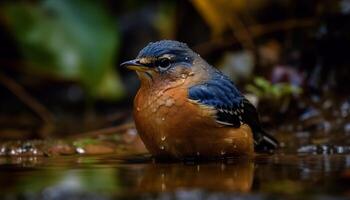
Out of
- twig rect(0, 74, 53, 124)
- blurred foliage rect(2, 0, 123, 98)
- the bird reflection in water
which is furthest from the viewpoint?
twig rect(0, 74, 53, 124)

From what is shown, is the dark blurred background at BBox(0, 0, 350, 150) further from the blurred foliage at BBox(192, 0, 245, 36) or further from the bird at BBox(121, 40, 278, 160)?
the bird at BBox(121, 40, 278, 160)

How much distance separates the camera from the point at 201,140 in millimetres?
5125

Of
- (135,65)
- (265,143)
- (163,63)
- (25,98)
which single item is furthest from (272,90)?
(25,98)

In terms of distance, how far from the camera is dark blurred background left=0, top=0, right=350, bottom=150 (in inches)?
296

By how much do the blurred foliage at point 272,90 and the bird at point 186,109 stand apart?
1.49 metres

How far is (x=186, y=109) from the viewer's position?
5078mm

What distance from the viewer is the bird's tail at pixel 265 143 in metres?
6.05

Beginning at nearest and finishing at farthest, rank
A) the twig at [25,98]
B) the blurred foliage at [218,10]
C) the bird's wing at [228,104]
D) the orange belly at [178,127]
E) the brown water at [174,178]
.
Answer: the brown water at [174,178]
the orange belly at [178,127]
the bird's wing at [228,104]
the blurred foliage at [218,10]
the twig at [25,98]

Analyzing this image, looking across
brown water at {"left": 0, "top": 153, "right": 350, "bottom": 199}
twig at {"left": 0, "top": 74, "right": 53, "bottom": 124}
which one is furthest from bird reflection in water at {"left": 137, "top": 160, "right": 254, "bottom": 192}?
twig at {"left": 0, "top": 74, "right": 53, "bottom": 124}

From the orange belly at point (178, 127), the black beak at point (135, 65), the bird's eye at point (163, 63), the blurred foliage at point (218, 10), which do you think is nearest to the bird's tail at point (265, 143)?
the orange belly at point (178, 127)

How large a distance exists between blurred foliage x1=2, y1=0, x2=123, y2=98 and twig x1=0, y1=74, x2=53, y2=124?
0.99 metres

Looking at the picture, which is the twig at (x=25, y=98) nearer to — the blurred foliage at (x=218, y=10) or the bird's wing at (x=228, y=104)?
the blurred foliage at (x=218, y=10)

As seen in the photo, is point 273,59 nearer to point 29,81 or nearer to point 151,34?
point 151,34

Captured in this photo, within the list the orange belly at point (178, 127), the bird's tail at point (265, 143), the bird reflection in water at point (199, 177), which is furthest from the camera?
the bird's tail at point (265, 143)
